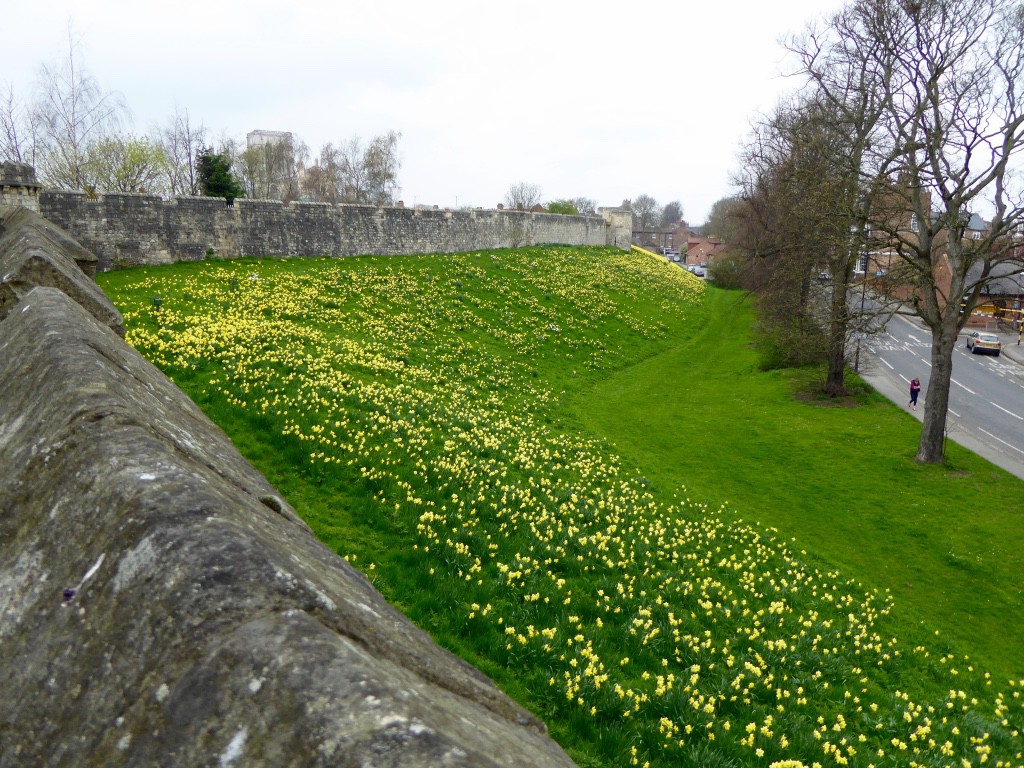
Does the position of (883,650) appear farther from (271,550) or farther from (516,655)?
(271,550)

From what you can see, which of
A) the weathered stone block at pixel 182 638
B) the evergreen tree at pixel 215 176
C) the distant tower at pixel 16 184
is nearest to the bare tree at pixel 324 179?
the evergreen tree at pixel 215 176

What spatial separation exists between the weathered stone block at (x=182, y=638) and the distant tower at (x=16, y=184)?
17598 millimetres

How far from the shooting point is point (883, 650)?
859cm

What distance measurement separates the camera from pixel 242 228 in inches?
989

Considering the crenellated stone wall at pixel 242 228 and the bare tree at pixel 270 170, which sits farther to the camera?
the bare tree at pixel 270 170

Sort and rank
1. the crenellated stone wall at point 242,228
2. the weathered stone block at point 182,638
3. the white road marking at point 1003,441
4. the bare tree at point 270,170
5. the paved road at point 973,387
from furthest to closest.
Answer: the bare tree at point 270,170 → the paved road at point 973,387 → the white road marking at point 1003,441 → the crenellated stone wall at point 242,228 → the weathered stone block at point 182,638

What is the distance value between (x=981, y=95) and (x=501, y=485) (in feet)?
54.7

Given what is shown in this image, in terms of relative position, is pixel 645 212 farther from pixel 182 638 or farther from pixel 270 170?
pixel 182 638

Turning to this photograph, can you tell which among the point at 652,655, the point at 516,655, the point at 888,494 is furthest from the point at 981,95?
the point at 516,655

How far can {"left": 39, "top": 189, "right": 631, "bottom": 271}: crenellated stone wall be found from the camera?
20531 mm

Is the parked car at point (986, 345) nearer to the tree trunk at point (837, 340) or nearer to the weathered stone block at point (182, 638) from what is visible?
the tree trunk at point (837, 340)

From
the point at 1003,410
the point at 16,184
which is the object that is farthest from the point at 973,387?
the point at 16,184

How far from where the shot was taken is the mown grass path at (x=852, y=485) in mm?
11633

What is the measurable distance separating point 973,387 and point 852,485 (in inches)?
770
